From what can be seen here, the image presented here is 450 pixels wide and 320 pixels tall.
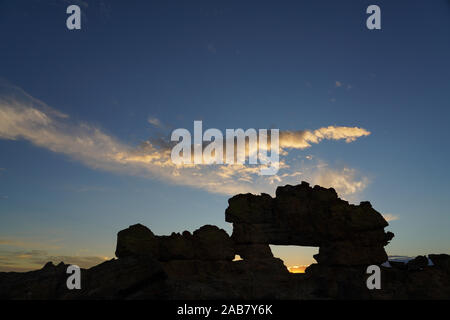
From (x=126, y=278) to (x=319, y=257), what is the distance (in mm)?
32699

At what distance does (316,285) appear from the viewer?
43406 mm

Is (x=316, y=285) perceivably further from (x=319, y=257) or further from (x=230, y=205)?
(x=230, y=205)

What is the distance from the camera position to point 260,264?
51.8 meters

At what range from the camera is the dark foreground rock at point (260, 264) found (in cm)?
2875

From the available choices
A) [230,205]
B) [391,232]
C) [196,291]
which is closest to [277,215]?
[230,205]

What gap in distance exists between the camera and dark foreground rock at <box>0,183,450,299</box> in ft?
94.3
